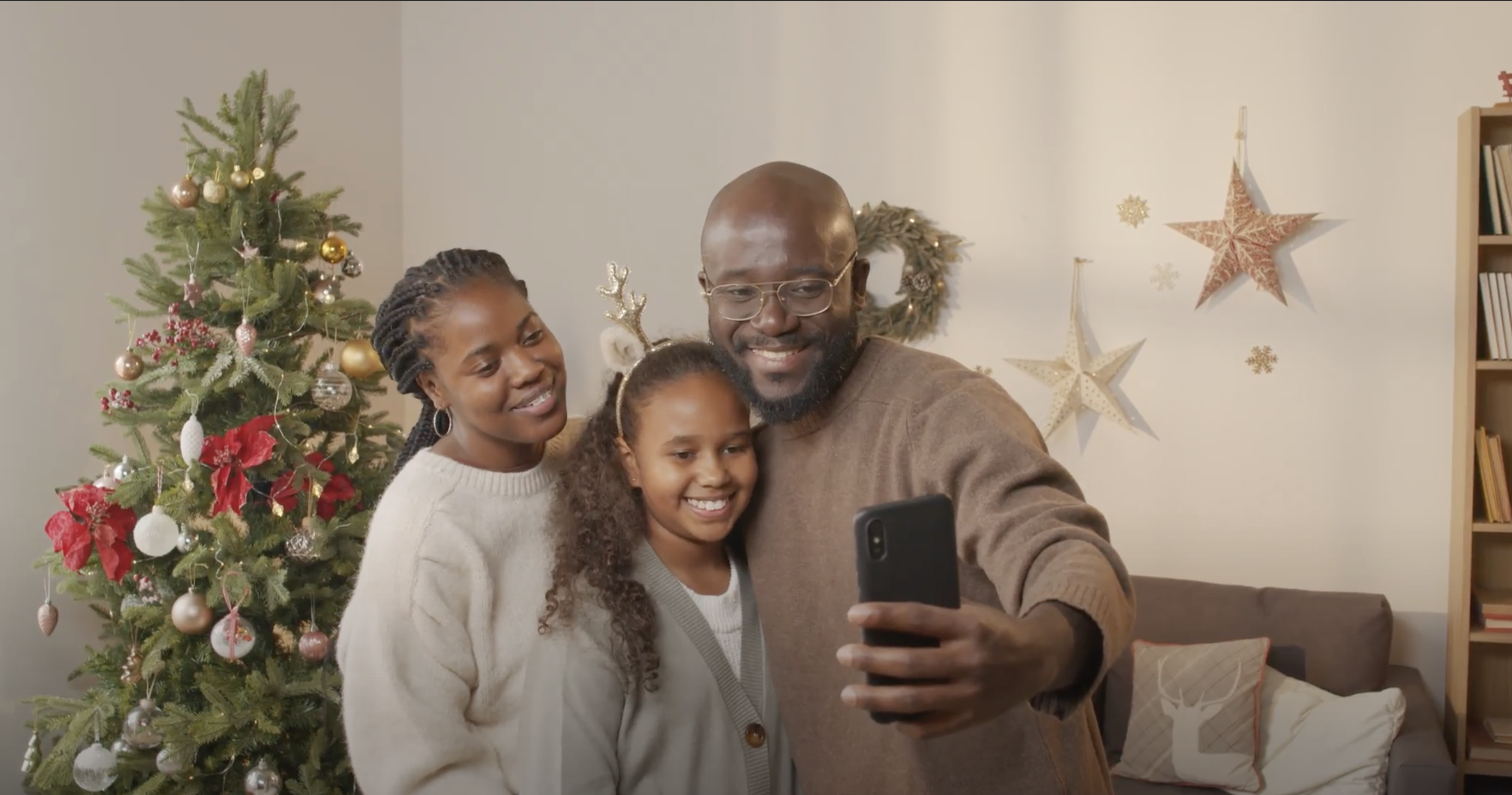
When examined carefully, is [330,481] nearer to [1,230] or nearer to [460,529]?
[1,230]

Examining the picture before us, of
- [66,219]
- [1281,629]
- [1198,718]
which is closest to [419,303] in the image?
[66,219]

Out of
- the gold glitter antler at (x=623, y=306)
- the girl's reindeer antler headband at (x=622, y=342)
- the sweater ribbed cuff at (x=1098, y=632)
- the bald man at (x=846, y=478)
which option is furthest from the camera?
the gold glitter antler at (x=623, y=306)

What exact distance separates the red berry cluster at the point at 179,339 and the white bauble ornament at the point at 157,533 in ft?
1.16

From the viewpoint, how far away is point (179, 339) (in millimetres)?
2701

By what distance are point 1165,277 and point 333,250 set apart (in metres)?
2.45

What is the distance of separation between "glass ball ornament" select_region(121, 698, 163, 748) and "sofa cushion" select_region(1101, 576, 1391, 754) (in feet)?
7.80

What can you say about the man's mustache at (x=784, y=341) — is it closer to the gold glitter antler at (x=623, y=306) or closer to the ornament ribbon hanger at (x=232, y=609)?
the gold glitter antler at (x=623, y=306)

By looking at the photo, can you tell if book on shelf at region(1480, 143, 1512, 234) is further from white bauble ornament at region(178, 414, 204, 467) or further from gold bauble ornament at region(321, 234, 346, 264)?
white bauble ornament at region(178, 414, 204, 467)

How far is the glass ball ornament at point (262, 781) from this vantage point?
8.79 ft

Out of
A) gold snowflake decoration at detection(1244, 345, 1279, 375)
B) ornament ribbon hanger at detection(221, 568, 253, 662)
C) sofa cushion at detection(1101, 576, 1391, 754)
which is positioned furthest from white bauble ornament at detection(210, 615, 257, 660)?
gold snowflake decoration at detection(1244, 345, 1279, 375)

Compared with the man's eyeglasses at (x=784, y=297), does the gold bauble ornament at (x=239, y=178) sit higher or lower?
higher

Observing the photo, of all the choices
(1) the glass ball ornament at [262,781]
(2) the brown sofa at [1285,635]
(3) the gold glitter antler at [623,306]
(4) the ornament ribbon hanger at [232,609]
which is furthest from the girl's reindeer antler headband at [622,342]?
(2) the brown sofa at [1285,635]

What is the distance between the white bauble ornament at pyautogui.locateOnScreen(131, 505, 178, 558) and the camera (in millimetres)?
2592

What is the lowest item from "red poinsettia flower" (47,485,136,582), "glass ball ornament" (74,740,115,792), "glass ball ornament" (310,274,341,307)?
"glass ball ornament" (74,740,115,792)
